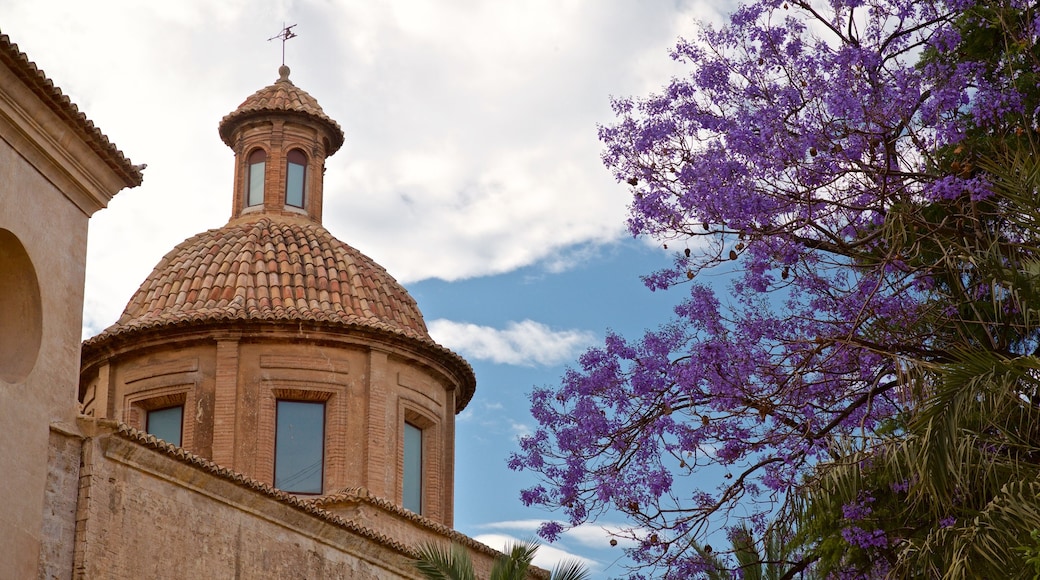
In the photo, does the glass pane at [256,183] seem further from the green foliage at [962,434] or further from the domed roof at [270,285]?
the green foliage at [962,434]

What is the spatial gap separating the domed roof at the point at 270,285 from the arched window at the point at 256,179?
516 mm

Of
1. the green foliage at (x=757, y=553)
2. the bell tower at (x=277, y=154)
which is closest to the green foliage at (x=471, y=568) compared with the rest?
the green foliage at (x=757, y=553)

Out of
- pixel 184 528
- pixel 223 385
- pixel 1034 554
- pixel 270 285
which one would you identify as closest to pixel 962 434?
pixel 1034 554

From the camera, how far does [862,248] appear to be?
1230 cm

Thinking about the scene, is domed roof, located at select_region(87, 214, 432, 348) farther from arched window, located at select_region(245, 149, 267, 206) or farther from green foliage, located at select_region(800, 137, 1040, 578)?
green foliage, located at select_region(800, 137, 1040, 578)

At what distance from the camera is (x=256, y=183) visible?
2308 cm

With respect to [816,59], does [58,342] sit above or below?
below

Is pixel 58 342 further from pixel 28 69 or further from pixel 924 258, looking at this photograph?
pixel 924 258

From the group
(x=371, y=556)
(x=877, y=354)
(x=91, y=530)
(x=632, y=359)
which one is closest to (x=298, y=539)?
(x=371, y=556)

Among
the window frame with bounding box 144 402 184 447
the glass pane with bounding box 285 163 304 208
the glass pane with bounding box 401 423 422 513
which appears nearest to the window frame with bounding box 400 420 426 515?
the glass pane with bounding box 401 423 422 513

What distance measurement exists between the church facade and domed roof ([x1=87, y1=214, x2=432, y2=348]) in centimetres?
4

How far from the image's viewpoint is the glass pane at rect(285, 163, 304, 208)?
23078 millimetres

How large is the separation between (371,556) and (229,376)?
3833 millimetres

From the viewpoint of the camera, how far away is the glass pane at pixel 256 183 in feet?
75.6
